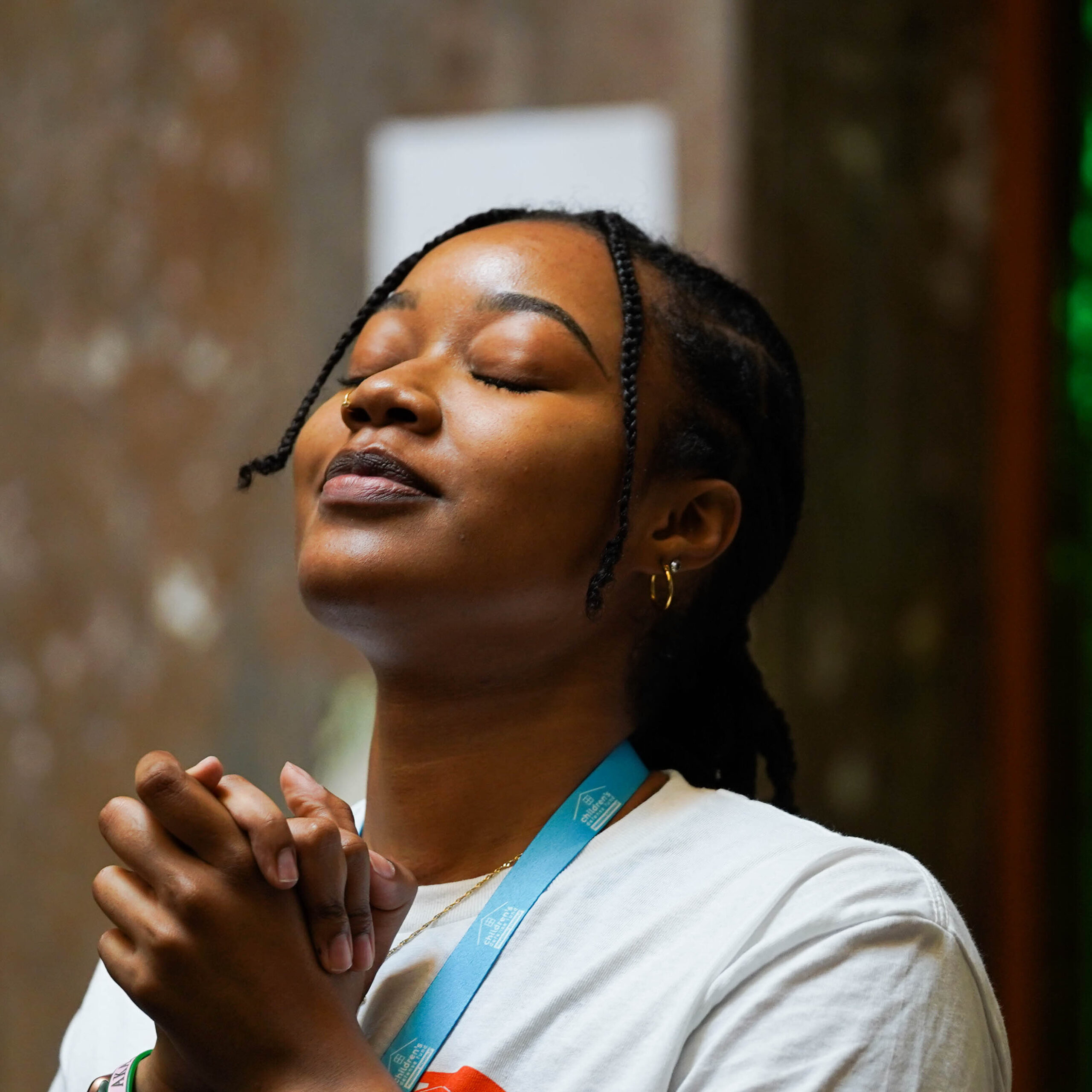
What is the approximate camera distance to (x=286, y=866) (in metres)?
1.09

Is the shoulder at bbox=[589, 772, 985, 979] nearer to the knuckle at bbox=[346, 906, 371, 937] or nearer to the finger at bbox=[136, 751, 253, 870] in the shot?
the knuckle at bbox=[346, 906, 371, 937]

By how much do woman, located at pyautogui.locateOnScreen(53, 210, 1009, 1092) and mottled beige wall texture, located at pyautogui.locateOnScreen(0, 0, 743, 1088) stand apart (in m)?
1.62

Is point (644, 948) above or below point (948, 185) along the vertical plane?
below

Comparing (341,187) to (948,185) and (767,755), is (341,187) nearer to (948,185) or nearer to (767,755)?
(948,185)

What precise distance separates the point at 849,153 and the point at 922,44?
1.13 feet

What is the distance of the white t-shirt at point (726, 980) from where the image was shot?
109cm

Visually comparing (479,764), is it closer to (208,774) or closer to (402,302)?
(208,774)

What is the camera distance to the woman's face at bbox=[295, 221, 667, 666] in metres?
1.30

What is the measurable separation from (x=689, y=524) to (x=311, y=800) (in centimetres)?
53

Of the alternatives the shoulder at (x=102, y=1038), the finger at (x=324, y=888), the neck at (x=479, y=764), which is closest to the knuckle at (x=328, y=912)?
the finger at (x=324, y=888)

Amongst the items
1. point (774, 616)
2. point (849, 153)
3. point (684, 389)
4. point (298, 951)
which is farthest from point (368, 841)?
point (849, 153)

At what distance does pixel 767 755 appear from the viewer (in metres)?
1.64

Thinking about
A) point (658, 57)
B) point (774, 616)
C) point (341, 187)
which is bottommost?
point (774, 616)

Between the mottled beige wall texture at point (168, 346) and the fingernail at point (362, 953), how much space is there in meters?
2.03
